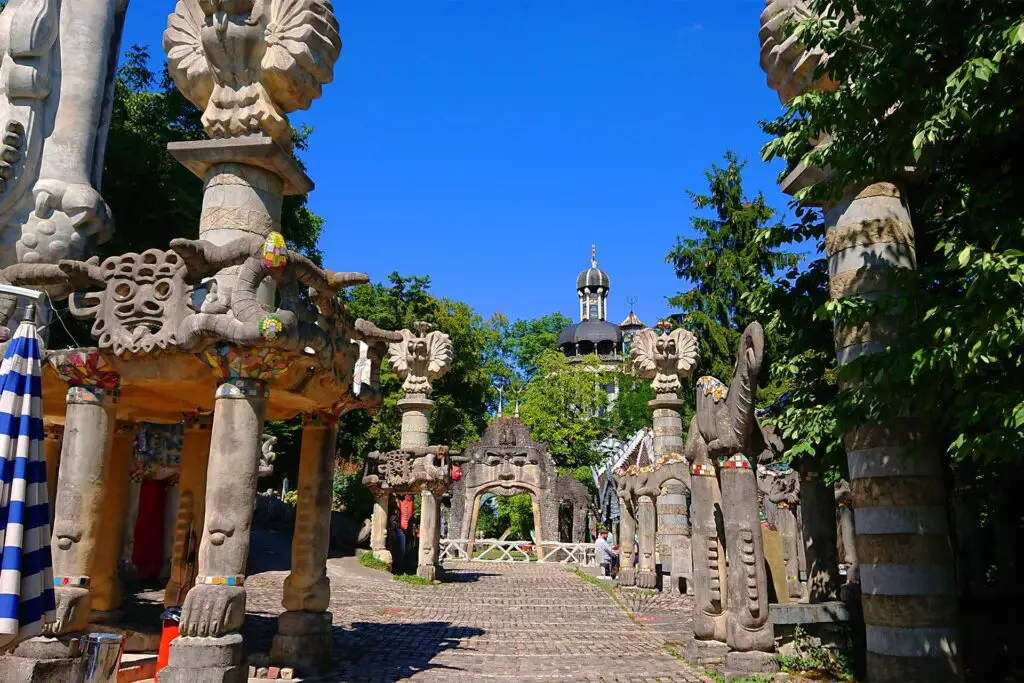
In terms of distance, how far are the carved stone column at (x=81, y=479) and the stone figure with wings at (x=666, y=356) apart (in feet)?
45.4

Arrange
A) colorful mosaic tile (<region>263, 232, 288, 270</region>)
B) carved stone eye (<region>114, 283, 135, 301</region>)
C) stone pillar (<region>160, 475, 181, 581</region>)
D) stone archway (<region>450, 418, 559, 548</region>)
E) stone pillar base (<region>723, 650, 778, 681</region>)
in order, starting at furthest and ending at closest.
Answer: stone archway (<region>450, 418, 559, 548</region>) → stone pillar (<region>160, 475, 181, 581</region>) → stone pillar base (<region>723, 650, 778, 681</region>) → carved stone eye (<region>114, 283, 135, 301</region>) → colorful mosaic tile (<region>263, 232, 288, 270</region>)

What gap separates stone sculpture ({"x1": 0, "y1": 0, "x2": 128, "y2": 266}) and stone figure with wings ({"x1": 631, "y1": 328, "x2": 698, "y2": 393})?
13160 millimetres

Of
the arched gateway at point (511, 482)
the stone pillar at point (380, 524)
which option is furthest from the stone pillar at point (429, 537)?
the arched gateway at point (511, 482)

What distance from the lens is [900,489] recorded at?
7.57 m

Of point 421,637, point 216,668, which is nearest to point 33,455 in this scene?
point 216,668

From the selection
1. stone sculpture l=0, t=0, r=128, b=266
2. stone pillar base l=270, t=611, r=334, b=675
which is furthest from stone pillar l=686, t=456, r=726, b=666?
stone sculpture l=0, t=0, r=128, b=266

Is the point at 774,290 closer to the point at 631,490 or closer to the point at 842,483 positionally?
the point at 842,483

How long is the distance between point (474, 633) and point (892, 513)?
7096mm

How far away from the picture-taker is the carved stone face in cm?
762

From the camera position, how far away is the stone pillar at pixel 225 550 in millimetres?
6719

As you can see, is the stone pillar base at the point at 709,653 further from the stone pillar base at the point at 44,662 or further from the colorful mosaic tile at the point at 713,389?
the stone pillar base at the point at 44,662

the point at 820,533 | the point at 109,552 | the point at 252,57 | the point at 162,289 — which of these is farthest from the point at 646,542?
the point at 252,57

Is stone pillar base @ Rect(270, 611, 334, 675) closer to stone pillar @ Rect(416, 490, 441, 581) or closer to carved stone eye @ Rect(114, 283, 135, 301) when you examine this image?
carved stone eye @ Rect(114, 283, 135, 301)

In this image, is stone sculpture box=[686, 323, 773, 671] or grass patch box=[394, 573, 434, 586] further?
grass patch box=[394, 573, 434, 586]
